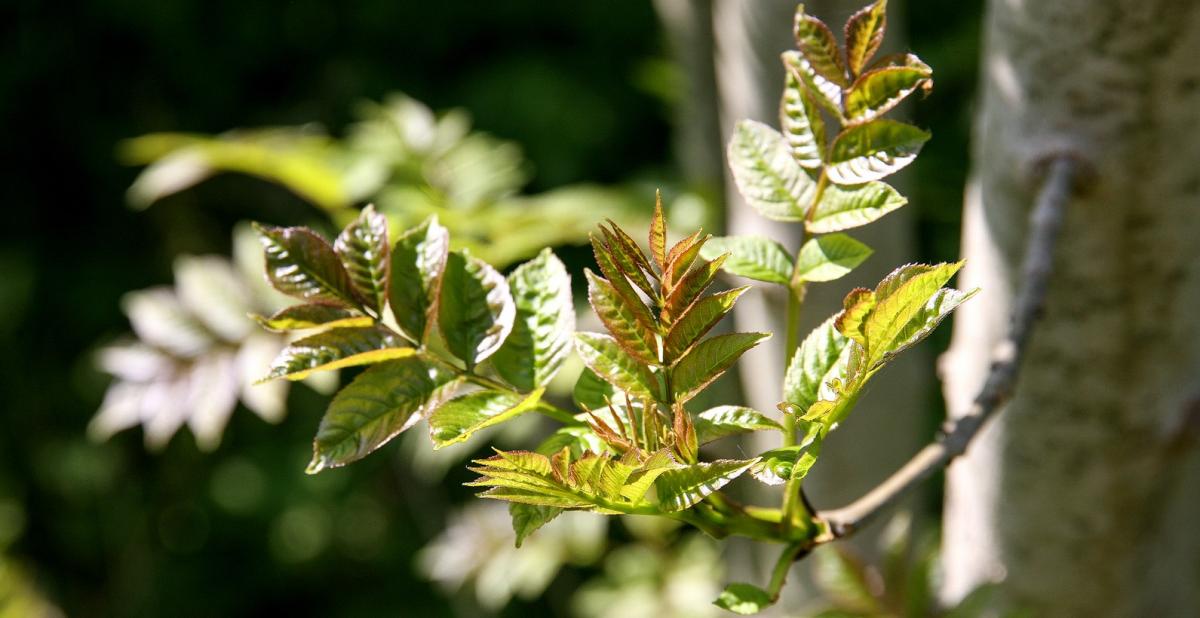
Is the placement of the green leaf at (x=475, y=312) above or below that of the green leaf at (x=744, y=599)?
above

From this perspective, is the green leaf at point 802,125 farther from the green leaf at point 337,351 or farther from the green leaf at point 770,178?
the green leaf at point 337,351

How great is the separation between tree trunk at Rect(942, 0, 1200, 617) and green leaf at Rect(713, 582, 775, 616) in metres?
0.34

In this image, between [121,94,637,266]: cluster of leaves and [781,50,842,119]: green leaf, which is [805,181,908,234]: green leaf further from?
[121,94,637,266]: cluster of leaves

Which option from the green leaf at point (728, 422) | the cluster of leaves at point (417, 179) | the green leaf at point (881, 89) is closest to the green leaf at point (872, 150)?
the green leaf at point (881, 89)

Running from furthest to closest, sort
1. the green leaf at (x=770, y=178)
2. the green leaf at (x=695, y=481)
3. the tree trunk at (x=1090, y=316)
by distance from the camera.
A: the tree trunk at (x=1090, y=316), the green leaf at (x=770, y=178), the green leaf at (x=695, y=481)

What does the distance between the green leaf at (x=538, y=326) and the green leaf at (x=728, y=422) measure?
0.24ft

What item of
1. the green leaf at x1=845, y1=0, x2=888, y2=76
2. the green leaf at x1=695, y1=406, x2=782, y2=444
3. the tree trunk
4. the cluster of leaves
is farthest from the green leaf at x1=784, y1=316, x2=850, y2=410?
the cluster of leaves

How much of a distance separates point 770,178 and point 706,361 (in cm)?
12

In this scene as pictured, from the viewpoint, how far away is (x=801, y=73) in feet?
1.57

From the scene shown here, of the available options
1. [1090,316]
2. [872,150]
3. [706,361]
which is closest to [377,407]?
[706,361]

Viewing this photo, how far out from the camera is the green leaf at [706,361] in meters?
0.42

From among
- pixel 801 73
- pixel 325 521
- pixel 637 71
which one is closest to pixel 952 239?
pixel 637 71

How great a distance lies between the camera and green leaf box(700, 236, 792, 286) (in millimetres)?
485

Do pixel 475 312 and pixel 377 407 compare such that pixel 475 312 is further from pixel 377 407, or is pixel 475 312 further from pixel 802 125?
pixel 802 125
